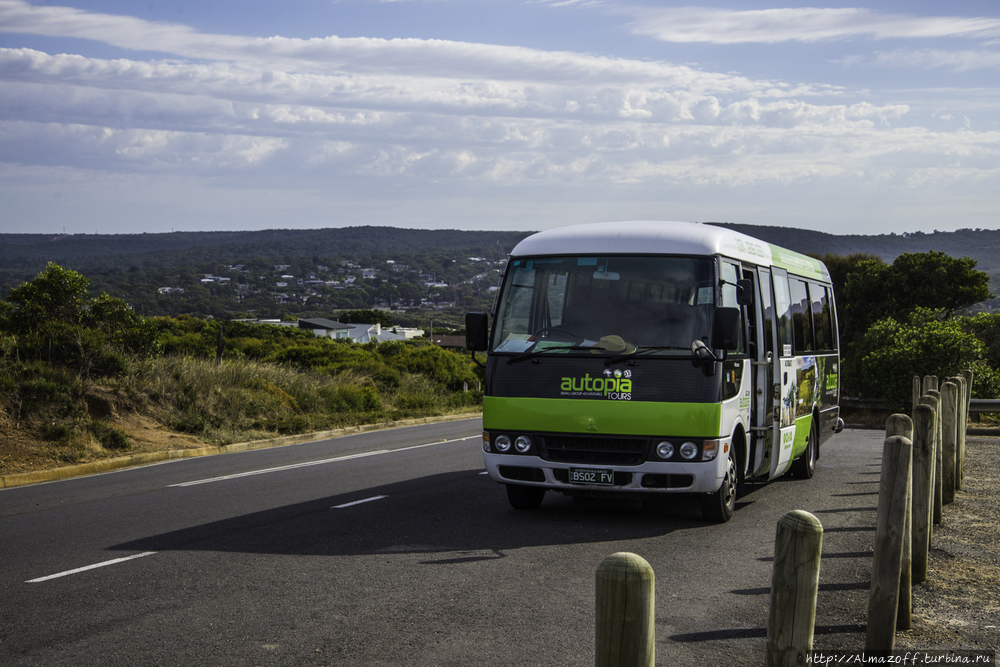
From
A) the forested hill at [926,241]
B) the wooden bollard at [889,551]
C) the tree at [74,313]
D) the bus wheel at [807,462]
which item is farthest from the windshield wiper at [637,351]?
the forested hill at [926,241]

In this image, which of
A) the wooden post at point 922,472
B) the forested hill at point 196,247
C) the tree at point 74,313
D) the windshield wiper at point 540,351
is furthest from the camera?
the forested hill at point 196,247

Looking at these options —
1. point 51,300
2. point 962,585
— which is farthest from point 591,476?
point 51,300

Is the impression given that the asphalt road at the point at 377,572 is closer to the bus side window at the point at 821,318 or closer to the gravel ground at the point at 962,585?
the gravel ground at the point at 962,585

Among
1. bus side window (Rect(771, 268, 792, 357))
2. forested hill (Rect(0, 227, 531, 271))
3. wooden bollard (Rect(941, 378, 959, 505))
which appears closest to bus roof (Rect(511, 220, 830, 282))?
bus side window (Rect(771, 268, 792, 357))

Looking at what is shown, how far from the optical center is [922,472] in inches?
244

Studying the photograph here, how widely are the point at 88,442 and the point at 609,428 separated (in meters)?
11.2

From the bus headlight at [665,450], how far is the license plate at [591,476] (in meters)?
0.49

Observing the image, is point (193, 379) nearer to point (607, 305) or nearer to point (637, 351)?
point (607, 305)

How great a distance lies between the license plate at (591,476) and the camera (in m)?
8.56

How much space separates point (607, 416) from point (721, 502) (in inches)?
59.8

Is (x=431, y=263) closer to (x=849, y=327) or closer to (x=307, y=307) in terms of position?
(x=307, y=307)

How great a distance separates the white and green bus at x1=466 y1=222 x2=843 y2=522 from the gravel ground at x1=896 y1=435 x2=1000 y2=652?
2.08 meters

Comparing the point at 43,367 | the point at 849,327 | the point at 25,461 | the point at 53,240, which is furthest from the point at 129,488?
the point at 53,240

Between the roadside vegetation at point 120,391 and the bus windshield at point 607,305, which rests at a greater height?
the bus windshield at point 607,305
